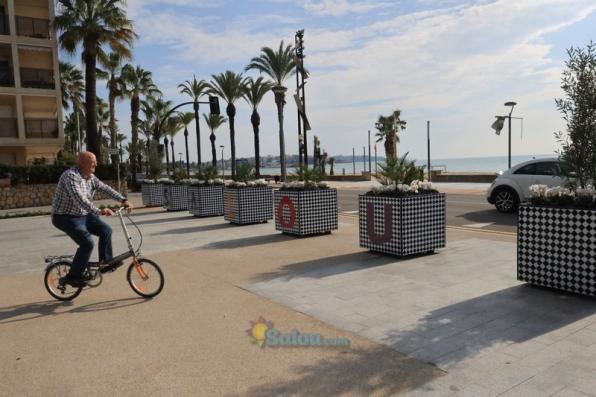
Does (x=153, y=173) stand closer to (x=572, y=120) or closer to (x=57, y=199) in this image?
(x=57, y=199)

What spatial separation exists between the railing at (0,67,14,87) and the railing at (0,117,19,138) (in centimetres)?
216

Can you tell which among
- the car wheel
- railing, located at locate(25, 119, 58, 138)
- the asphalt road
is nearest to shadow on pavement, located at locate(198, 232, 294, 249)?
the asphalt road

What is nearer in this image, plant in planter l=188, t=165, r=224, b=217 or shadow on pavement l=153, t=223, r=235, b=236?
shadow on pavement l=153, t=223, r=235, b=236

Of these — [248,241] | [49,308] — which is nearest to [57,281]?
[49,308]

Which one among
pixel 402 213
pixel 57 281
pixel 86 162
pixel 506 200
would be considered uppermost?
pixel 86 162

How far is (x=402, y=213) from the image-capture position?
293 inches

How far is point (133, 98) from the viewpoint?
147 ft

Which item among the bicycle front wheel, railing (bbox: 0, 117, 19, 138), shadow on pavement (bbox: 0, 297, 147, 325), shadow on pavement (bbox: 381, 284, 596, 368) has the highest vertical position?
railing (bbox: 0, 117, 19, 138)

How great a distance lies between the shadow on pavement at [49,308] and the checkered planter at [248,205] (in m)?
6.80

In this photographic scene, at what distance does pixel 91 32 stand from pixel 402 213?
88.9 ft

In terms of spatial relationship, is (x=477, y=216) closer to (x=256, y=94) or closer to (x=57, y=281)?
(x=57, y=281)

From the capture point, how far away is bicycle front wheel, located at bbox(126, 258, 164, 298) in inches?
232

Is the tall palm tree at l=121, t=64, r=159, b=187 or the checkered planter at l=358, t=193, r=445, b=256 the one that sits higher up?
the tall palm tree at l=121, t=64, r=159, b=187

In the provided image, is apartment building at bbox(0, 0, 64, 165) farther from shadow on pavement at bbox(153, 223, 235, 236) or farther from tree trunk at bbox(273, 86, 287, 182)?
shadow on pavement at bbox(153, 223, 235, 236)
